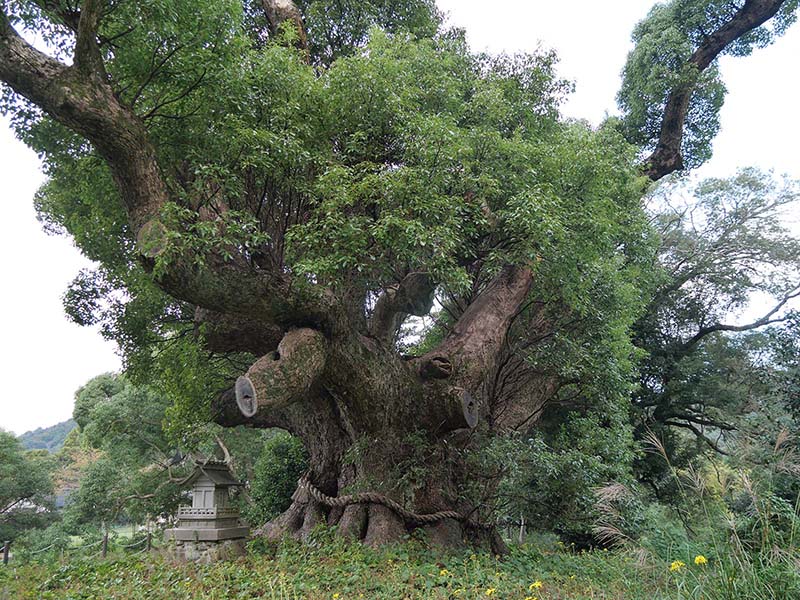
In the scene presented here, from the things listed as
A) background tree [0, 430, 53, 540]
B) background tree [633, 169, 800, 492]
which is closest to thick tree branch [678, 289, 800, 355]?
background tree [633, 169, 800, 492]

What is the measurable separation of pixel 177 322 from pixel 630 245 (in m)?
7.20

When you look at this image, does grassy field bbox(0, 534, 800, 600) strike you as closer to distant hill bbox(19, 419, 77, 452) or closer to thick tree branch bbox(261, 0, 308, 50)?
thick tree branch bbox(261, 0, 308, 50)

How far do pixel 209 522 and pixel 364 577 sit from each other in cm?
255

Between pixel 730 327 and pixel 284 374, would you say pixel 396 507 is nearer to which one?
pixel 284 374

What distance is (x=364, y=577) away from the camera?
415cm

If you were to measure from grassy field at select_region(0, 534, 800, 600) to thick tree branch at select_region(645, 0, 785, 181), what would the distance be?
8.11 metres

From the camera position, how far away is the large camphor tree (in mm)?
4230

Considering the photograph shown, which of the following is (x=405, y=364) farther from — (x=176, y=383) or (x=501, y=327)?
(x=176, y=383)

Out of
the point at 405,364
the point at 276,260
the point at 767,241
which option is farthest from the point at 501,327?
the point at 767,241

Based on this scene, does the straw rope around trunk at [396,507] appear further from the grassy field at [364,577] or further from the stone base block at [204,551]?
the stone base block at [204,551]

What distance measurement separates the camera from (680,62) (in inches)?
379

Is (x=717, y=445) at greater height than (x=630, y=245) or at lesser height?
lesser

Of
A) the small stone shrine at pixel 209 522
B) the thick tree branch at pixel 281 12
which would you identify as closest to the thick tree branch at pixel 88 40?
the thick tree branch at pixel 281 12

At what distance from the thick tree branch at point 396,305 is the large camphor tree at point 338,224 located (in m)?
0.05
